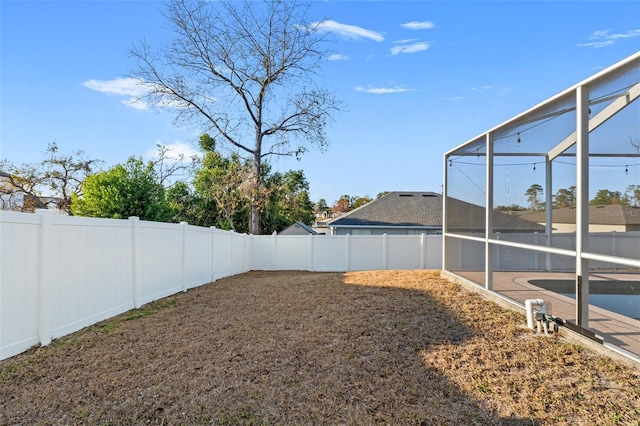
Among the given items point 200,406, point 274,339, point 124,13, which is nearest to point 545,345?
point 274,339

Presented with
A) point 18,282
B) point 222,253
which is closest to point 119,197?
point 222,253

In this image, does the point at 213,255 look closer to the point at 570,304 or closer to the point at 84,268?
the point at 84,268

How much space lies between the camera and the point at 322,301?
576 centimetres

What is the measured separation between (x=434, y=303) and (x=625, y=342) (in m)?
2.44

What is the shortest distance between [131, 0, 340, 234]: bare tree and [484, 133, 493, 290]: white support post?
10.8m

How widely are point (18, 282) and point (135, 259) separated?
204 centimetres

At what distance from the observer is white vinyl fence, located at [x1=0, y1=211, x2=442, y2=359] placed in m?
3.45

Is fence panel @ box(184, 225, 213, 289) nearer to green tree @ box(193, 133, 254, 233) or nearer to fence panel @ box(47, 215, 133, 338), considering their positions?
fence panel @ box(47, 215, 133, 338)

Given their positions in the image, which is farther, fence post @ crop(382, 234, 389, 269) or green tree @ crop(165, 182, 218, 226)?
green tree @ crop(165, 182, 218, 226)

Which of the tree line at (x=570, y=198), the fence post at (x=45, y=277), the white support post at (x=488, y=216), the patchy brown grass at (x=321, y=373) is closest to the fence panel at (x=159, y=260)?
the patchy brown grass at (x=321, y=373)

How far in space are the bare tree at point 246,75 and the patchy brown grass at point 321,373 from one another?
11644mm

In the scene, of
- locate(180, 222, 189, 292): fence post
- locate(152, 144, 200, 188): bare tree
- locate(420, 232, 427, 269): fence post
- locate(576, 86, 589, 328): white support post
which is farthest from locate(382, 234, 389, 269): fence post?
locate(152, 144, 200, 188): bare tree

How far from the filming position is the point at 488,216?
580cm

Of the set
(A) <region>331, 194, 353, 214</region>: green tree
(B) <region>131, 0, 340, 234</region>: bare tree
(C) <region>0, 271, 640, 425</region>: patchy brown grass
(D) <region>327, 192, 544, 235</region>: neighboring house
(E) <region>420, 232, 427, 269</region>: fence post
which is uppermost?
(B) <region>131, 0, 340, 234</region>: bare tree
